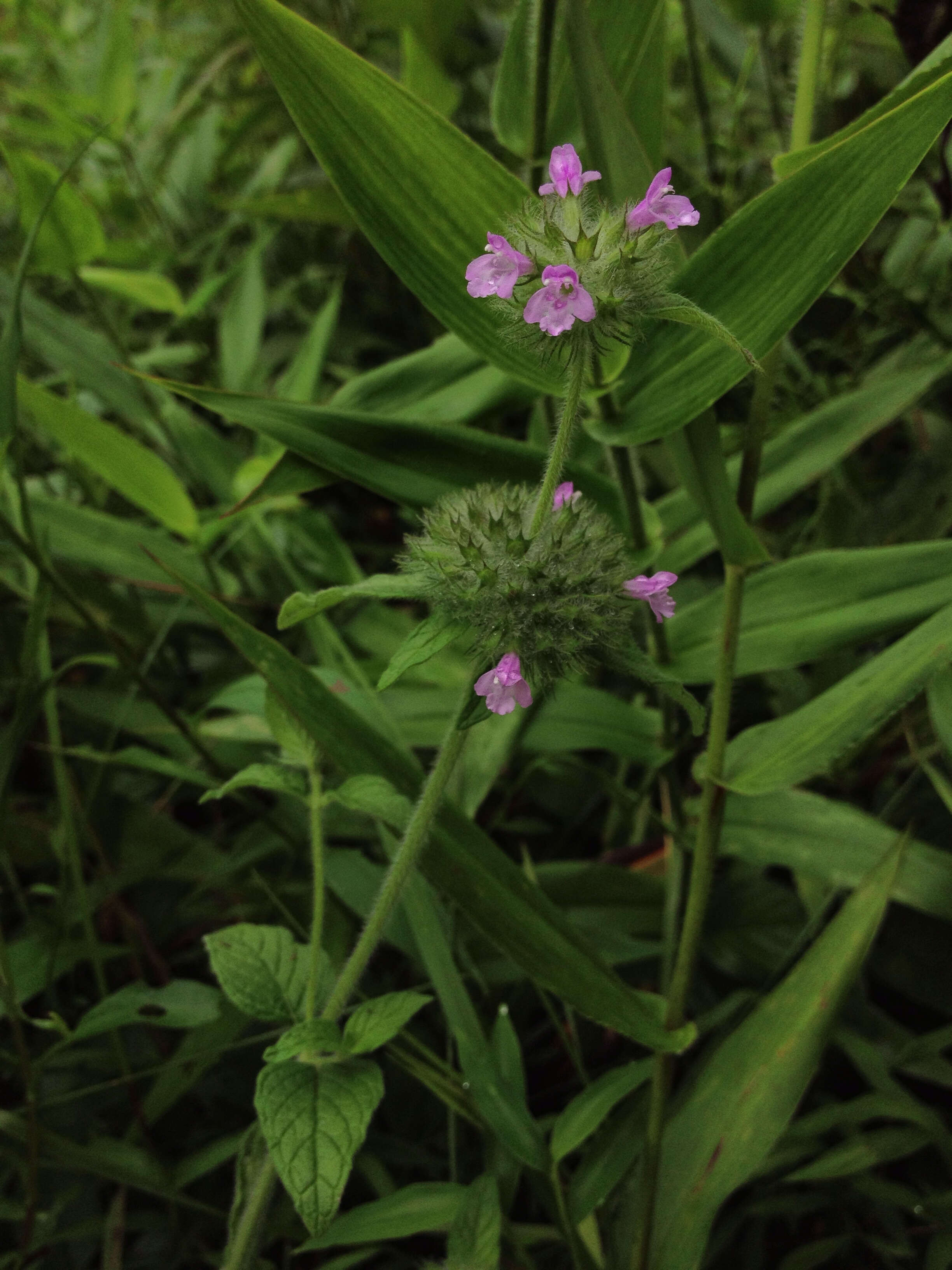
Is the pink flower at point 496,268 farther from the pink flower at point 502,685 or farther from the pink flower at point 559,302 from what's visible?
the pink flower at point 502,685

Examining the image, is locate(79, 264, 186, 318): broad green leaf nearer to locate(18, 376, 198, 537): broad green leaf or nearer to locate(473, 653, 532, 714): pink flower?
locate(18, 376, 198, 537): broad green leaf

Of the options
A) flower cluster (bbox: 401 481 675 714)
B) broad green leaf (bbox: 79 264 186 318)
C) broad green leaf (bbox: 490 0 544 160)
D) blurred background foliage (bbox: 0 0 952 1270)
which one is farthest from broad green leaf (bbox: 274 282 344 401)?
flower cluster (bbox: 401 481 675 714)

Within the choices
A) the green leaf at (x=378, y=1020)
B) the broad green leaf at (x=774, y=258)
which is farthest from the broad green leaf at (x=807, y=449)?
the green leaf at (x=378, y=1020)

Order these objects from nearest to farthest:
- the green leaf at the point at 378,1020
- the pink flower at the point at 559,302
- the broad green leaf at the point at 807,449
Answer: the pink flower at the point at 559,302 → the green leaf at the point at 378,1020 → the broad green leaf at the point at 807,449

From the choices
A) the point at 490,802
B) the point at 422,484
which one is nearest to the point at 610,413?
the point at 422,484

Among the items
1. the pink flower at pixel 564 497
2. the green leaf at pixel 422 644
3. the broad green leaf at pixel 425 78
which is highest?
the broad green leaf at pixel 425 78

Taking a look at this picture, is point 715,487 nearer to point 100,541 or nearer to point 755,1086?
point 755,1086

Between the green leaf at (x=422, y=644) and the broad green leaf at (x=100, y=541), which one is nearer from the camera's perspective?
the green leaf at (x=422, y=644)

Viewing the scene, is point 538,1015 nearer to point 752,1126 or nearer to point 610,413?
point 752,1126
